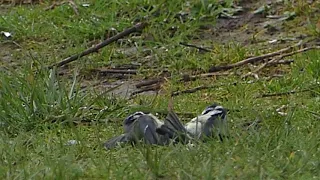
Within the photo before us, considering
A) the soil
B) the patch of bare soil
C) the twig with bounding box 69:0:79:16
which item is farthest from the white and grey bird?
the twig with bounding box 69:0:79:16

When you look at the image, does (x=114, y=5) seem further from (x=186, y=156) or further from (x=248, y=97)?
(x=186, y=156)

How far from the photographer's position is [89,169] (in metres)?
3.21

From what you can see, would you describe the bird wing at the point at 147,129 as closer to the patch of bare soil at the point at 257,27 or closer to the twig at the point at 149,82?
the twig at the point at 149,82

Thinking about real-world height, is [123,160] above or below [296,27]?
above

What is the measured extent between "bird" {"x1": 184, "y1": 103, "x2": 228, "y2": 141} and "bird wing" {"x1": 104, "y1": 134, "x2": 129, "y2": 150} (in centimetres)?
29

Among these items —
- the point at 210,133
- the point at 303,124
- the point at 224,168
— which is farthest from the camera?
the point at 303,124

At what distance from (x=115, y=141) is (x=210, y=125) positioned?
435mm

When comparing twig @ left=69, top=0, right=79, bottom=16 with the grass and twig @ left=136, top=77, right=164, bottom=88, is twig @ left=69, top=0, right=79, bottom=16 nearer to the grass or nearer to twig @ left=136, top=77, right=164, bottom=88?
the grass


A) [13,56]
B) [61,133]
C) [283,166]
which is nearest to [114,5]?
[13,56]

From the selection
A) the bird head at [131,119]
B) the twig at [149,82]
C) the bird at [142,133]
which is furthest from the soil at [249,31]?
the bird at [142,133]

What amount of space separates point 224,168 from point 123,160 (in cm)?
46

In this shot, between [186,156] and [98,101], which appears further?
[98,101]

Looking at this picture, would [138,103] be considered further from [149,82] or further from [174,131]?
[174,131]

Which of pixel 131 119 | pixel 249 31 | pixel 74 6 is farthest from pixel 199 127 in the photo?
pixel 74 6
